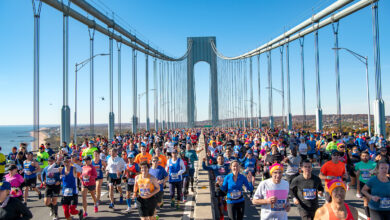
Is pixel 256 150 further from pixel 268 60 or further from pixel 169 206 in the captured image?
pixel 268 60

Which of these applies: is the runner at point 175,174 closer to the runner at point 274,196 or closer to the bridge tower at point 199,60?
the runner at point 274,196

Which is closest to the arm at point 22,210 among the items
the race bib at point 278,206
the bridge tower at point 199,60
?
the race bib at point 278,206

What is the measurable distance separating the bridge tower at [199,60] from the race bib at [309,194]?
72.6 m

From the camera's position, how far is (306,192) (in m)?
5.18

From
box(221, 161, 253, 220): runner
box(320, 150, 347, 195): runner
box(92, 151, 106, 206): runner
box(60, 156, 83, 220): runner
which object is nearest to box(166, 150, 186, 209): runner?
box(92, 151, 106, 206): runner

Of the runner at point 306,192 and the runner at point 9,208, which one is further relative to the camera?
the runner at point 306,192

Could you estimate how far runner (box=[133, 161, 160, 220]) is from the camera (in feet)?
18.8

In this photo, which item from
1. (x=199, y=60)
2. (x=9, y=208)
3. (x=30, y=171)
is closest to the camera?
(x=9, y=208)

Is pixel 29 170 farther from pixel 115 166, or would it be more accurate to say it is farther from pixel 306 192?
pixel 306 192

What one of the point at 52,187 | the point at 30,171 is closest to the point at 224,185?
the point at 52,187

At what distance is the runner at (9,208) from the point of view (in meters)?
3.95

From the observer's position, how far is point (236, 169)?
218 inches

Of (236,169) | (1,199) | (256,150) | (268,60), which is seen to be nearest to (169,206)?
(236,169)

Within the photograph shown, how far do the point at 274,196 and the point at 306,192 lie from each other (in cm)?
116
